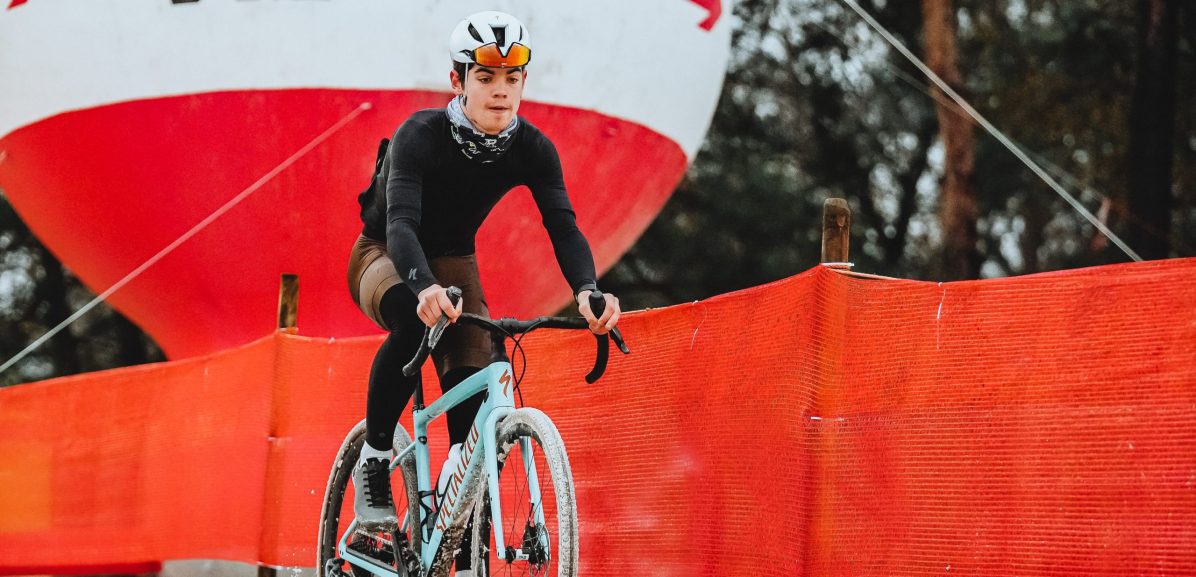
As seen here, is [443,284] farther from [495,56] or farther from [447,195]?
[495,56]

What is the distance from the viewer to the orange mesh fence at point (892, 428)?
11.1 ft

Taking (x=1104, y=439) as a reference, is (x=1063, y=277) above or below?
above

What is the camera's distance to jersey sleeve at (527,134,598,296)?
409 centimetres

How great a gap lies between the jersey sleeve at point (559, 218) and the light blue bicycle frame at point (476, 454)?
0.34 metres

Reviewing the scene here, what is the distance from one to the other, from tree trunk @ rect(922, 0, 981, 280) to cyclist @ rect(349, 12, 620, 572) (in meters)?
11.2

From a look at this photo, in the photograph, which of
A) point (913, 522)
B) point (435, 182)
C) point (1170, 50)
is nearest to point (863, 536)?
point (913, 522)

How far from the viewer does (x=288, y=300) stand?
22.2 feet

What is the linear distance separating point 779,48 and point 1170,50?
543 centimetres

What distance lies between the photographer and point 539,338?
5477 millimetres

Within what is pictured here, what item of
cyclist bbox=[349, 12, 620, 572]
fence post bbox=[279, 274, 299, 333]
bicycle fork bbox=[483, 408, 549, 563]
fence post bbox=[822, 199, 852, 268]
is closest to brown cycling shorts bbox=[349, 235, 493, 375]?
cyclist bbox=[349, 12, 620, 572]

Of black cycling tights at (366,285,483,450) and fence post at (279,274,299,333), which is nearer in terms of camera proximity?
black cycling tights at (366,285,483,450)

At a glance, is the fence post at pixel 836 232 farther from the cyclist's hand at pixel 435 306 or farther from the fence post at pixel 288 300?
the fence post at pixel 288 300

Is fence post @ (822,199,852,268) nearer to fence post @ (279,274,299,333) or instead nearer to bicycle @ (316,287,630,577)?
bicycle @ (316,287,630,577)

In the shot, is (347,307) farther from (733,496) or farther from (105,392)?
(733,496)
